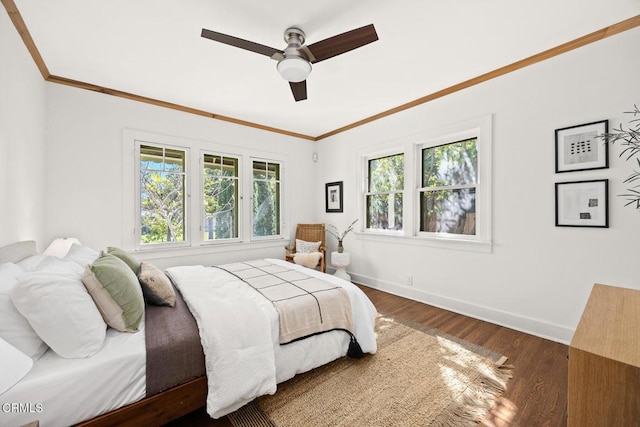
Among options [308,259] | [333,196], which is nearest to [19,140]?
[308,259]

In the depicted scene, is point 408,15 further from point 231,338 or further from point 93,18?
point 231,338

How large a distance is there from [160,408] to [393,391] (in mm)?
1411

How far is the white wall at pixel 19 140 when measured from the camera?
1851 millimetres

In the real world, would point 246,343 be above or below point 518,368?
above

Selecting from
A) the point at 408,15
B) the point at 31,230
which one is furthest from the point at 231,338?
the point at 408,15

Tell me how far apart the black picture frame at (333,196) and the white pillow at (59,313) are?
376 cm

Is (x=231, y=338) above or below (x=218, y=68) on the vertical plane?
below

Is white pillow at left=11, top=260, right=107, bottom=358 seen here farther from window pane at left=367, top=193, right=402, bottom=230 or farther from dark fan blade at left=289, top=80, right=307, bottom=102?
window pane at left=367, top=193, right=402, bottom=230

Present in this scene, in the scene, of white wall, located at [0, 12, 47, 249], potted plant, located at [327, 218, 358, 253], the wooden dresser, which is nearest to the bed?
white wall, located at [0, 12, 47, 249]

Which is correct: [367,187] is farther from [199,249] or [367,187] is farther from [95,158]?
[95,158]

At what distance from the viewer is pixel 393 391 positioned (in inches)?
71.1

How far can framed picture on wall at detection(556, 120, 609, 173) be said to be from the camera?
220 cm

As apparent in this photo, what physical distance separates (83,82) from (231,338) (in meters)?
3.40

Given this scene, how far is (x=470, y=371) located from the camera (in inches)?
79.7
